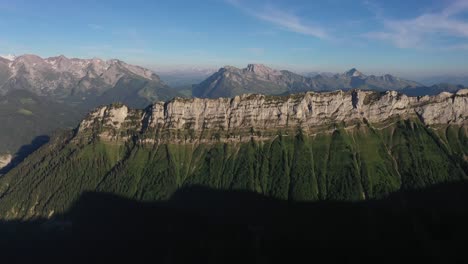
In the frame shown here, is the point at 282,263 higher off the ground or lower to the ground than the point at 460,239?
lower

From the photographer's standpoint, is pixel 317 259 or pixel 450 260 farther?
pixel 317 259

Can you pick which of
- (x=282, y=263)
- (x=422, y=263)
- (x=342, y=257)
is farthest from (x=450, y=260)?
(x=282, y=263)

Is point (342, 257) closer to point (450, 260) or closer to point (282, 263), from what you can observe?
point (282, 263)

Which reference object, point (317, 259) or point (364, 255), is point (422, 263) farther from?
point (317, 259)

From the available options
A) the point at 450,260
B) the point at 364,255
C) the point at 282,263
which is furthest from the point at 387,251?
the point at 282,263

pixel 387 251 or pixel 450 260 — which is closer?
pixel 450 260

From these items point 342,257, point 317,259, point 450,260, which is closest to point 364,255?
point 342,257

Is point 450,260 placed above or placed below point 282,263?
above

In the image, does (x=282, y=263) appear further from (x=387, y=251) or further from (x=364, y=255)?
(x=387, y=251)
